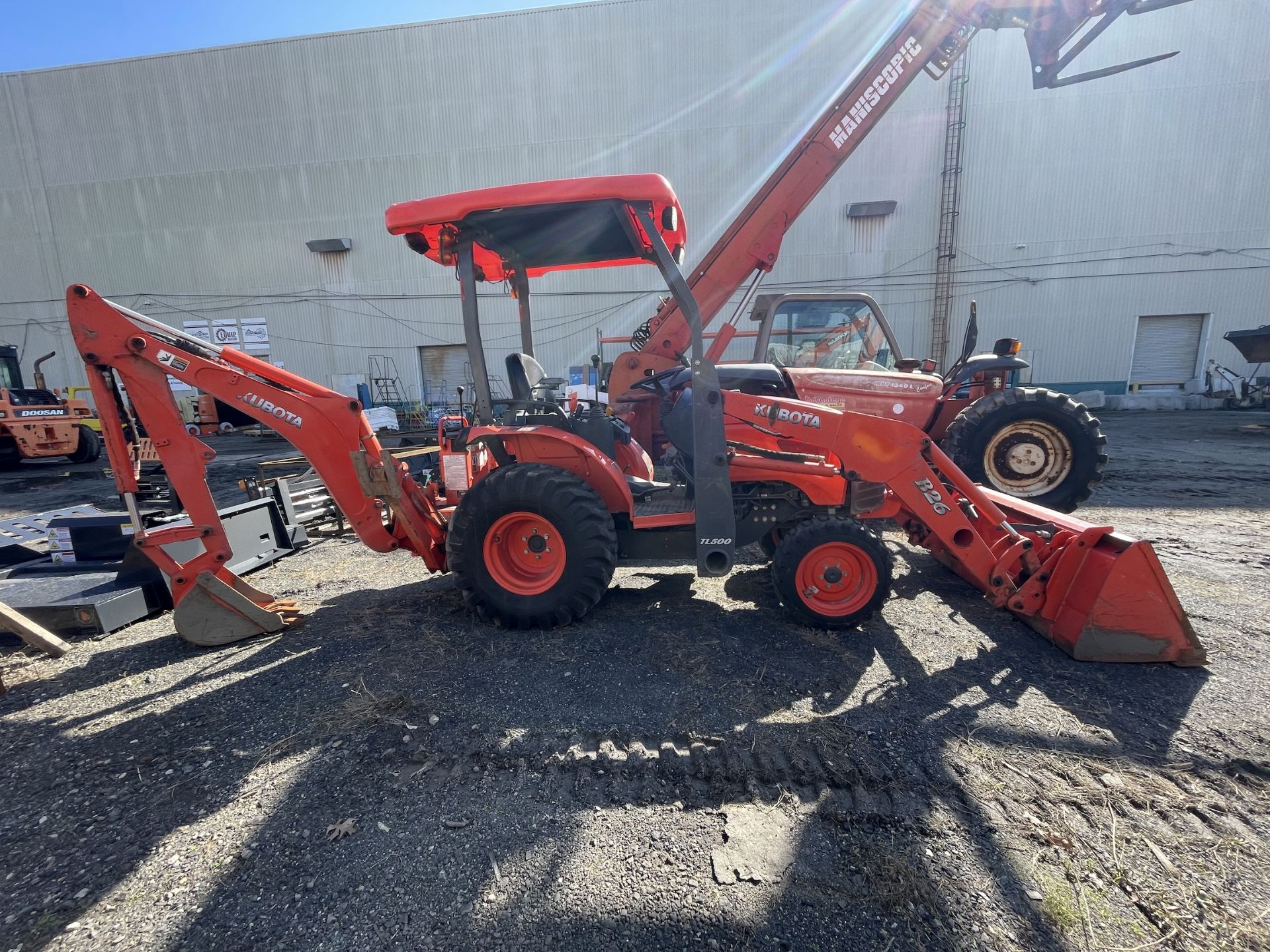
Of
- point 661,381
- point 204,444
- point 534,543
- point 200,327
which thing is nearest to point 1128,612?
point 661,381

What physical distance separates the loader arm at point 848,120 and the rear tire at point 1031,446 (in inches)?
101

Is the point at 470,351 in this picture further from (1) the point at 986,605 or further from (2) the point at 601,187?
(1) the point at 986,605

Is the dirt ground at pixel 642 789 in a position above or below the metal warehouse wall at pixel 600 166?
below

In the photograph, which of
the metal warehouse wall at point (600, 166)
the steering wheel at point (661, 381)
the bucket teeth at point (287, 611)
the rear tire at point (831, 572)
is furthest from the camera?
the metal warehouse wall at point (600, 166)

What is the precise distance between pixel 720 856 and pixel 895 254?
761 inches

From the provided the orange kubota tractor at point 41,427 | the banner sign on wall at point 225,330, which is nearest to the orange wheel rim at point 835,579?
the orange kubota tractor at point 41,427

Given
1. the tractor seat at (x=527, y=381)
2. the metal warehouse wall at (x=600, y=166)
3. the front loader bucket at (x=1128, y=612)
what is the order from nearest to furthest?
the front loader bucket at (x=1128, y=612)
the tractor seat at (x=527, y=381)
the metal warehouse wall at (x=600, y=166)

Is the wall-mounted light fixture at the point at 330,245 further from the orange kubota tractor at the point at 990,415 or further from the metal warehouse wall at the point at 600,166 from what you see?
the orange kubota tractor at the point at 990,415

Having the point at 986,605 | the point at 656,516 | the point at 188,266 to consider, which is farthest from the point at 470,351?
the point at 188,266

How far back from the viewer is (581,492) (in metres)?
3.10

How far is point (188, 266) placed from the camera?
19875mm

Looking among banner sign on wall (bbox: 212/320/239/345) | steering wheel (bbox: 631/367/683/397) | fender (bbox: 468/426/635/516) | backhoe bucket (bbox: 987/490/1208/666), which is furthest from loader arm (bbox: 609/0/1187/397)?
banner sign on wall (bbox: 212/320/239/345)

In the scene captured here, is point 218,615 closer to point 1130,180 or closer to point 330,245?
point 330,245

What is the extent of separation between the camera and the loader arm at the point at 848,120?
16.6ft
